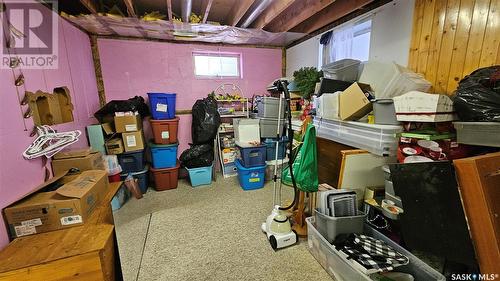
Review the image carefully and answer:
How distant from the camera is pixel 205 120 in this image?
325 cm

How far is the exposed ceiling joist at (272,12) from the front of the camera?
2.38 m

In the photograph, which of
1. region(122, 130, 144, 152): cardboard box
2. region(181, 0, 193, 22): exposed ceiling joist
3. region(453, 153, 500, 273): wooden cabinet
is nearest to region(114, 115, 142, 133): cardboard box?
region(122, 130, 144, 152): cardboard box

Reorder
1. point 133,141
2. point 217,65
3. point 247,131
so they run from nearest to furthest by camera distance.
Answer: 1. point 133,141
2. point 247,131
3. point 217,65

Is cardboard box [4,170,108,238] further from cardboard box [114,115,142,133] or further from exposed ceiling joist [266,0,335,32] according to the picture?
exposed ceiling joist [266,0,335,32]

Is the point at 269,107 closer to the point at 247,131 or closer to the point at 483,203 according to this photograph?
the point at 247,131

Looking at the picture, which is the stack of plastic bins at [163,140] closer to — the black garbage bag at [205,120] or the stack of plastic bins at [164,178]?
the stack of plastic bins at [164,178]

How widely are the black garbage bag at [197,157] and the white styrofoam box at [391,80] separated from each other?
7.37 feet

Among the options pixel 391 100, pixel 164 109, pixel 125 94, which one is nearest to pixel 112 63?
pixel 125 94

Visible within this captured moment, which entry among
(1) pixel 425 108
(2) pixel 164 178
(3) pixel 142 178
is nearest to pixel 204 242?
(2) pixel 164 178

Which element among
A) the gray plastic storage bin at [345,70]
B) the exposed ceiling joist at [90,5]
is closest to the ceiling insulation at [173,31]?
the exposed ceiling joist at [90,5]

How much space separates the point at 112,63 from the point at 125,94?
0.46m

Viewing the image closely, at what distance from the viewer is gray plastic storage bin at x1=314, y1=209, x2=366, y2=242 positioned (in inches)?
61.2

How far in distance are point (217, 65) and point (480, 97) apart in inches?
130

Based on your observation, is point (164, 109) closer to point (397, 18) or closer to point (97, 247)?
point (97, 247)
